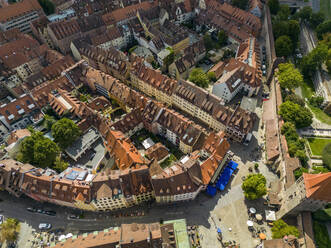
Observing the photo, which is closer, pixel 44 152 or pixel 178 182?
pixel 178 182

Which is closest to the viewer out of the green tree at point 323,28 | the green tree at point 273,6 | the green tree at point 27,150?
the green tree at point 27,150

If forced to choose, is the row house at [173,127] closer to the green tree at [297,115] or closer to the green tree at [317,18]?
the green tree at [297,115]

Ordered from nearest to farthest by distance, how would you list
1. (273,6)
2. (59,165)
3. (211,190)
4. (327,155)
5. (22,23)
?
(327,155) < (211,190) < (59,165) < (22,23) < (273,6)

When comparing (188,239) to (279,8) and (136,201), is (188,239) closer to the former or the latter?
(136,201)

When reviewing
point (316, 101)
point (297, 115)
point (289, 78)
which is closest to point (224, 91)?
point (289, 78)

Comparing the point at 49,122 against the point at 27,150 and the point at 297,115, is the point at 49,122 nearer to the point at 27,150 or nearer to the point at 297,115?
the point at 27,150

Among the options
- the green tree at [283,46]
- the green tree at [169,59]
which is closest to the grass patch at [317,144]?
the green tree at [283,46]

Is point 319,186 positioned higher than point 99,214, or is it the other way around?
point 319,186
